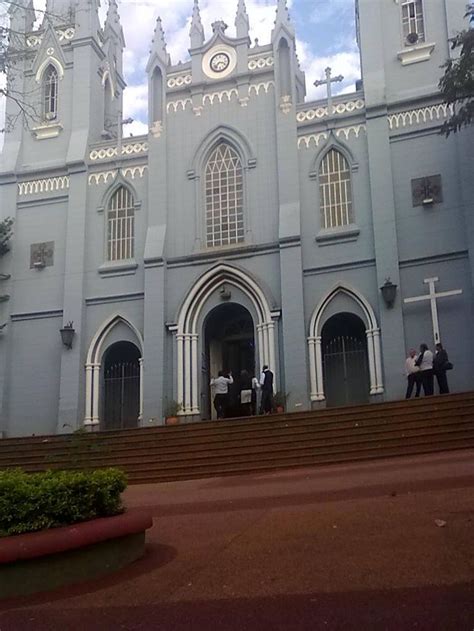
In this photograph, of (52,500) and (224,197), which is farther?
(224,197)

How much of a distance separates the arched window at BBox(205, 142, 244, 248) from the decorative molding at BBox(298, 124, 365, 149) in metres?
2.06

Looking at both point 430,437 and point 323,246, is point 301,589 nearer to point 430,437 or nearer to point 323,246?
point 430,437

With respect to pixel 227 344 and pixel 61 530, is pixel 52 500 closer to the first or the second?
pixel 61 530

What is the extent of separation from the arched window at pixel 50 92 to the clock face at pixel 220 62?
5502 millimetres

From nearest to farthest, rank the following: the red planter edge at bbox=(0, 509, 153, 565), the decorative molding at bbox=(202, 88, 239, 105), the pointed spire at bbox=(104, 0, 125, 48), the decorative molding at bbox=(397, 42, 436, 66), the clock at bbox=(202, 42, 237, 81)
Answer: the red planter edge at bbox=(0, 509, 153, 565) < the decorative molding at bbox=(397, 42, 436, 66) < the decorative molding at bbox=(202, 88, 239, 105) < the clock at bbox=(202, 42, 237, 81) < the pointed spire at bbox=(104, 0, 125, 48)

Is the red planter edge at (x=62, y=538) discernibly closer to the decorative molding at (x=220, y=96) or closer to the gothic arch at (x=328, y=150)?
the gothic arch at (x=328, y=150)

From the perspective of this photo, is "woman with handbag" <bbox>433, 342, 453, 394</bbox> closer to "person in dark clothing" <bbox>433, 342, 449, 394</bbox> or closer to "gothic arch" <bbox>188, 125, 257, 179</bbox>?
"person in dark clothing" <bbox>433, 342, 449, 394</bbox>

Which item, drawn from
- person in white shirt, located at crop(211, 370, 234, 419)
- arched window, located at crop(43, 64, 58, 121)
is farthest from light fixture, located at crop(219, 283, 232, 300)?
arched window, located at crop(43, 64, 58, 121)

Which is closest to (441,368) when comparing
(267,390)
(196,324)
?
(267,390)

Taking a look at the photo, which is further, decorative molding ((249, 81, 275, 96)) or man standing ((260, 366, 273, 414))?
decorative molding ((249, 81, 275, 96))

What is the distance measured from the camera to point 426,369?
57.1 ft

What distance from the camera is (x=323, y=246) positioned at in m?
20.9

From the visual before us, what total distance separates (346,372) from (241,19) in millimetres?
11521

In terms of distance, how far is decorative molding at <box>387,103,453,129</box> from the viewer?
20703 mm
